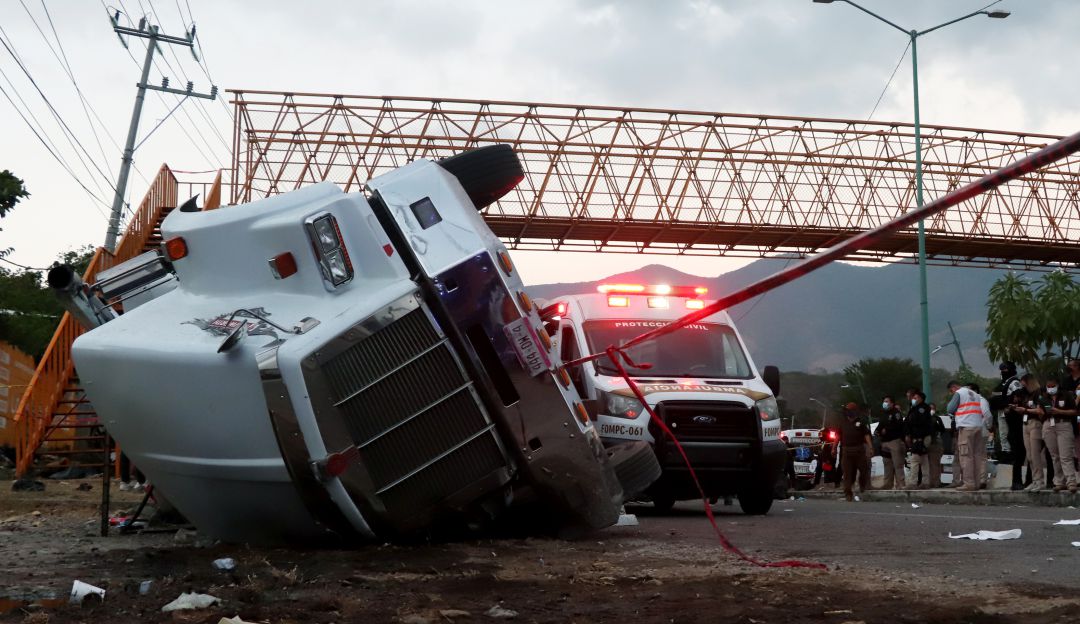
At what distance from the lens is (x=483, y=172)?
27.7ft

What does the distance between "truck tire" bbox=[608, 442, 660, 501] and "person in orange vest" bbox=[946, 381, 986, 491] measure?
1116cm

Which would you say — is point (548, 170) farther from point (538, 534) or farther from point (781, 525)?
point (538, 534)

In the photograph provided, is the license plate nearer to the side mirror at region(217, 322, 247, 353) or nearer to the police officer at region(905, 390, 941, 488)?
the side mirror at region(217, 322, 247, 353)

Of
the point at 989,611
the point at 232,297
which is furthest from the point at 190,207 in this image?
the point at 989,611

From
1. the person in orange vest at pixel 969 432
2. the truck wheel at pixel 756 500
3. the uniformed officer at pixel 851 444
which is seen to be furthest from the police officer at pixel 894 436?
the truck wheel at pixel 756 500

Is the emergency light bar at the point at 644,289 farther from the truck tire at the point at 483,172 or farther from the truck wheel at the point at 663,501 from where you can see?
the truck tire at the point at 483,172

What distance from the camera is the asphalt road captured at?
704 cm

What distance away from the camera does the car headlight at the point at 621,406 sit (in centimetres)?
1281

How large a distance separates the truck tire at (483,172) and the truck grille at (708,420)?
15.2 ft

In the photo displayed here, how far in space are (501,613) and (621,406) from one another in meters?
7.57

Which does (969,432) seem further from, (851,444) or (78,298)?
(78,298)

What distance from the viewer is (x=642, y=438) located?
12773 mm

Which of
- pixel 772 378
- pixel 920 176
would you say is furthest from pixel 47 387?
pixel 920 176

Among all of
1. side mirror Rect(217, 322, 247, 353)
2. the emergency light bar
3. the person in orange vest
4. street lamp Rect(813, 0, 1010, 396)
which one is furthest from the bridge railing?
street lamp Rect(813, 0, 1010, 396)
